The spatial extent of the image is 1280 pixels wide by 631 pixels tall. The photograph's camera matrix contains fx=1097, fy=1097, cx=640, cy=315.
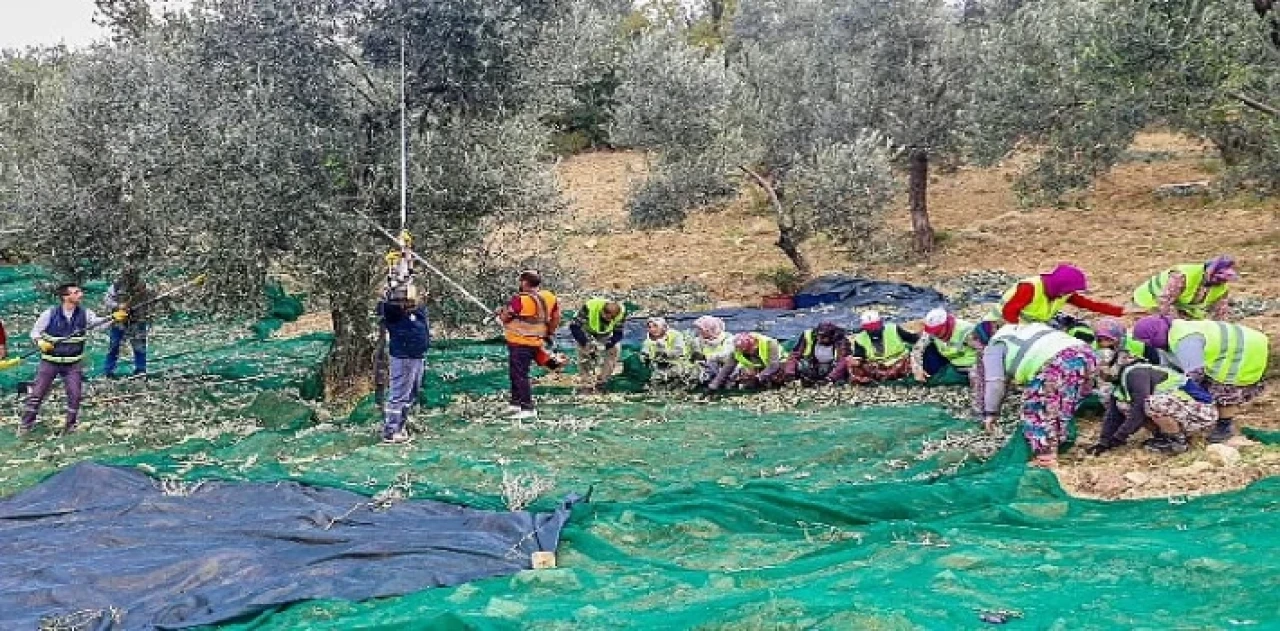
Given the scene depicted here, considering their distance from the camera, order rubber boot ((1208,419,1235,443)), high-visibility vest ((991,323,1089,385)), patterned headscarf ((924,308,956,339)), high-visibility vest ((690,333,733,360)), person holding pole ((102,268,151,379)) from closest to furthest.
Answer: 1. rubber boot ((1208,419,1235,443))
2. high-visibility vest ((991,323,1089,385))
3. patterned headscarf ((924,308,956,339))
4. high-visibility vest ((690,333,733,360))
5. person holding pole ((102,268,151,379))

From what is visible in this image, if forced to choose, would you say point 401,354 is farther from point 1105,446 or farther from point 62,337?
point 1105,446

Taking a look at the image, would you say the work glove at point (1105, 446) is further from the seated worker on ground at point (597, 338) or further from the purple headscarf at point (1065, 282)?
the seated worker on ground at point (597, 338)

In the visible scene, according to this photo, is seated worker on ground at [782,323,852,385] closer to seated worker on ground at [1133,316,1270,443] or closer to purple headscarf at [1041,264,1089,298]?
purple headscarf at [1041,264,1089,298]

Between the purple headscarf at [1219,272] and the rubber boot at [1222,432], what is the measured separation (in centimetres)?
190

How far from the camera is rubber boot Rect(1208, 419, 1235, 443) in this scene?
8.34m

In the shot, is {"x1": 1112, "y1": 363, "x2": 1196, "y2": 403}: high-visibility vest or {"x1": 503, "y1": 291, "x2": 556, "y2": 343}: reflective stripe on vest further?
{"x1": 503, "y1": 291, "x2": 556, "y2": 343}: reflective stripe on vest

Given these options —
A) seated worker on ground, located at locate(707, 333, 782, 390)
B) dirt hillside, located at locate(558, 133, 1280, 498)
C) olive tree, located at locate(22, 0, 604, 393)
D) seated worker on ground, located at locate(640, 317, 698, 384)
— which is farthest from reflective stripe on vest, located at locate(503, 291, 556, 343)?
seated worker on ground, located at locate(707, 333, 782, 390)

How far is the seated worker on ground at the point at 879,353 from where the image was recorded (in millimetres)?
12273

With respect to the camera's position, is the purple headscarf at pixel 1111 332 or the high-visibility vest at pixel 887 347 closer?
the purple headscarf at pixel 1111 332

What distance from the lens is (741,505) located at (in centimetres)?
736

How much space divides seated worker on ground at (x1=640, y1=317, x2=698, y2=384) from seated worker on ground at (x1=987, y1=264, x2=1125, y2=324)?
4281mm

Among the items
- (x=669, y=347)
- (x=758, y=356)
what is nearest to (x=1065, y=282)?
(x=758, y=356)

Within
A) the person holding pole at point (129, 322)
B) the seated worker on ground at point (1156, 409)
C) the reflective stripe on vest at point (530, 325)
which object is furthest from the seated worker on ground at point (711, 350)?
the person holding pole at point (129, 322)

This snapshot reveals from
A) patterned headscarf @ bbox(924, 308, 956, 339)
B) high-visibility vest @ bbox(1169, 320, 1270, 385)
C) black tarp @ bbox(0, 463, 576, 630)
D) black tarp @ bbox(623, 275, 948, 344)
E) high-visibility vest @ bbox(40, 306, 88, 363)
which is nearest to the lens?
black tarp @ bbox(0, 463, 576, 630)
